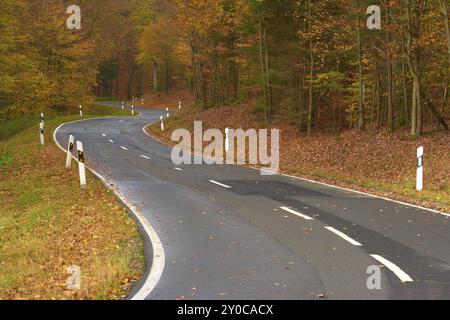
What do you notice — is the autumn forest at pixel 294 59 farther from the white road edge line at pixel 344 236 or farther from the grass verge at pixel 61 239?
the grass verge at pixel 61 239

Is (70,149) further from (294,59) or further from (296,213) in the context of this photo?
(294,59)

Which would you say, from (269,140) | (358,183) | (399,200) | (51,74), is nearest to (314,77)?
(269,140)

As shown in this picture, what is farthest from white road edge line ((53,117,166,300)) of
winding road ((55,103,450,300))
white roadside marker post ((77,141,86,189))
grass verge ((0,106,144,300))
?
white roadside marker post ((77,141,86,189))

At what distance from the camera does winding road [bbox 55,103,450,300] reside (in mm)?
6961

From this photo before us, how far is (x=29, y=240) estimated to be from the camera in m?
10.8

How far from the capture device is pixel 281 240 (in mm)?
9664

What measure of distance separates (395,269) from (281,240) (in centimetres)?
240

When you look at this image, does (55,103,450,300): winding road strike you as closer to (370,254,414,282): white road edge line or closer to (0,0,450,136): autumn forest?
(370,254,414,282): white road edge line

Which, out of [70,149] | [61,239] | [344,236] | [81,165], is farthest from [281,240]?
[70,149]

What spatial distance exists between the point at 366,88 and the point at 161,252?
24.4 meters

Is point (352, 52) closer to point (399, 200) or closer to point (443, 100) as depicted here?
point (443, 100)

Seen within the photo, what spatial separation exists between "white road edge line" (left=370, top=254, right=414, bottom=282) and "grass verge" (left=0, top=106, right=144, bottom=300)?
3.71 m

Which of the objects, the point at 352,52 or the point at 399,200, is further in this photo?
the point at 352,52

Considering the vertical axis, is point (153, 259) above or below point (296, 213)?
above
